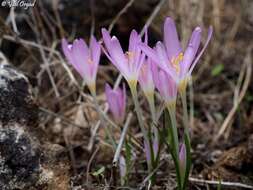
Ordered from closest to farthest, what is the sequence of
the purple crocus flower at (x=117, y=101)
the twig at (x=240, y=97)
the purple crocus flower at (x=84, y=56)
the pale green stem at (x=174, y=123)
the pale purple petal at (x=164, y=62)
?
the pale purple petal at (x=164, y=62) → the pale green stem at (x=174, y=123) → the purple crocus flower at (x=84, y=56) → the purple crocus flower at (x=117, y=101) → the twig at (x=240, y=97)

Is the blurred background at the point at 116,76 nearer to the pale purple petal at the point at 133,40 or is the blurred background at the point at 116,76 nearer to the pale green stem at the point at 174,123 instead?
the pale green stem at the point at 174,123

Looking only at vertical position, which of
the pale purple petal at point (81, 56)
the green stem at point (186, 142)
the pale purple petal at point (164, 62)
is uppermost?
the pale purple petal at point (81, 56)

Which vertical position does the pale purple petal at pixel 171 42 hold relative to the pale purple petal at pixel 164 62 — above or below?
above

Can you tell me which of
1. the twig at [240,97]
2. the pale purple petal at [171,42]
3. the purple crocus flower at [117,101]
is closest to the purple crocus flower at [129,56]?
the pale purple petal at [171,42]

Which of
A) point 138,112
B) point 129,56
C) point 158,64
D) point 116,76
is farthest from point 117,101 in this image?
point 116,76

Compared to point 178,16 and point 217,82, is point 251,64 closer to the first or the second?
point 217,82

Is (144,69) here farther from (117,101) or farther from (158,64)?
(117,101)

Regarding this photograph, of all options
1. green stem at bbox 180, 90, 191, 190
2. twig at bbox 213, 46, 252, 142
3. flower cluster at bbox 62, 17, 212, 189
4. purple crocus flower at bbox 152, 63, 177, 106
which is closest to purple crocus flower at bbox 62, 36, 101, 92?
flower cluster at bbox 62, 17, 212, 189
